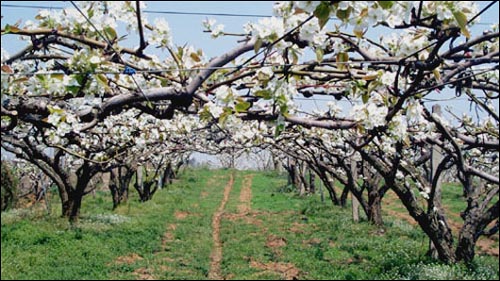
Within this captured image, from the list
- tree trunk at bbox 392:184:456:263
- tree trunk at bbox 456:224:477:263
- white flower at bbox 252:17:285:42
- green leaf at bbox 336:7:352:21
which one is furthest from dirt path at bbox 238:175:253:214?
green leaf at bbox 336:7:352:21

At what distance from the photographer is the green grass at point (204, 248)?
753 centimetres

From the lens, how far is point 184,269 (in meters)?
8.20

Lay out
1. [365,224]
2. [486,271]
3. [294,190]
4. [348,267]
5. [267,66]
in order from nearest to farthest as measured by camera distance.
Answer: [267,66]
[486,271]
[348,267]
[365,224]
[294,190]

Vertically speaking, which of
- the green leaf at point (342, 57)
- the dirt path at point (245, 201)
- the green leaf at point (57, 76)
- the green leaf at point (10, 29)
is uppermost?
the green leaf at point (10, 29)

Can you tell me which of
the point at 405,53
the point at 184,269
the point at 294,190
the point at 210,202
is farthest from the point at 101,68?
Answer: the point at 294,190

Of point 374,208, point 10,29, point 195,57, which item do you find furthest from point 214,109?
point 374,208

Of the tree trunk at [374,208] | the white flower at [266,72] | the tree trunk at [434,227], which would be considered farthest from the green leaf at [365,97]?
the tree trunk at [374,208]

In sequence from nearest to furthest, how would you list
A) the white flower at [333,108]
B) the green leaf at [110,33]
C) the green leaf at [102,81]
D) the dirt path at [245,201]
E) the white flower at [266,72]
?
the green leaf at [102,81] → the green leaf at [110,33] → the white flower at [266,72] → the white flower at [333,108] → the dirt path at [245,201]

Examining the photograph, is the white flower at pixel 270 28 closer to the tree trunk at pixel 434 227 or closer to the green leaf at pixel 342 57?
the green leaf at pixel 342 57

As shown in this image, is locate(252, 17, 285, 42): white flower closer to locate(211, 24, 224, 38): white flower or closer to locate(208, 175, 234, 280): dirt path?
locate(211, 24, 224, 38): white flower

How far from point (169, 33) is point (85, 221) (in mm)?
9696

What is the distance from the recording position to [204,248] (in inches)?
394

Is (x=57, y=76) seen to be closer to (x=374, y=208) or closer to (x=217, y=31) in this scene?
(x=217, y=31)

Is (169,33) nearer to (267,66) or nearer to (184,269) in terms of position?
(267,66)
